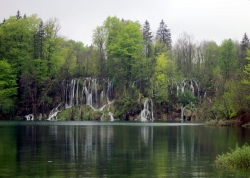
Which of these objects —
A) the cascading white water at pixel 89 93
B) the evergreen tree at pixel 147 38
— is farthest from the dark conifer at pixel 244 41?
the cascading white water at pixel 89 93

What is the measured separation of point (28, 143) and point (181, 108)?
209 ft

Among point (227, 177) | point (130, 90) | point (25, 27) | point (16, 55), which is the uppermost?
point (25, 27)

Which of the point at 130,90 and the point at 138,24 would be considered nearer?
the point at 130,90

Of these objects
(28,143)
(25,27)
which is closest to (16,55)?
(25,27)

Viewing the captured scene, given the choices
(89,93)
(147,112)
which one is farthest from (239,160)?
(89,93)

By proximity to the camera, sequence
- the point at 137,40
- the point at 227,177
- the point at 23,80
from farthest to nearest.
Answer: the point at 137,40, the point at 23,80, the point at 227,177

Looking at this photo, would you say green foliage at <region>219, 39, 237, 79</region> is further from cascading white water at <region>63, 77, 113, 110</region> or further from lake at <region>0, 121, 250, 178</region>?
lake at <region>0, 121, 250, 178</region>

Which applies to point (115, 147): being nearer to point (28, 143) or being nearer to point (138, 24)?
point (28, 143)

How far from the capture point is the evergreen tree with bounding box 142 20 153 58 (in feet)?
360

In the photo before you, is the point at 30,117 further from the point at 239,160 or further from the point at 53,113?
the point at 239,160

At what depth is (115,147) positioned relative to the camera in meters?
33.9

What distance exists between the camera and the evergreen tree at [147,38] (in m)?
110

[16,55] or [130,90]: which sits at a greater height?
[16,55]

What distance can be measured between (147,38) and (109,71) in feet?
58.6
